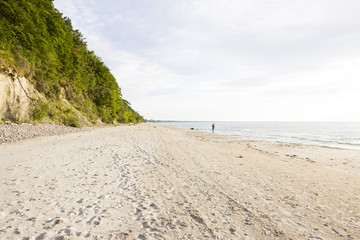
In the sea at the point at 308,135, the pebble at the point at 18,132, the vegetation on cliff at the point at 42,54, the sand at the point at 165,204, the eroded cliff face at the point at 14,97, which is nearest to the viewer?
the sand at the point at 165,204

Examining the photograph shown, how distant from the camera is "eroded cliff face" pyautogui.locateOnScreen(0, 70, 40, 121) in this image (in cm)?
1372

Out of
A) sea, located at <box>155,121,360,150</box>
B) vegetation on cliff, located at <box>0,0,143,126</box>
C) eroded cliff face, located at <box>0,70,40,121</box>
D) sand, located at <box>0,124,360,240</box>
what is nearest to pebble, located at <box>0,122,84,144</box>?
eroded cliff face, located at <box>0,70,40,121</box>

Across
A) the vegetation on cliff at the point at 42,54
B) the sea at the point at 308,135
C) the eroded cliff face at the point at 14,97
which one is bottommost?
the sea at the point at 308,135

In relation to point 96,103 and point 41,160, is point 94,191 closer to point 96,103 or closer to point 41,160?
point 41,160

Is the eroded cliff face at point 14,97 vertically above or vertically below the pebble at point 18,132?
above

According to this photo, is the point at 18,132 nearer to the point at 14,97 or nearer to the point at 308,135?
the point at 14,97

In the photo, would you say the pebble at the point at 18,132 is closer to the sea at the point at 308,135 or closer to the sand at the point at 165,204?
the sand at the point at 165,204

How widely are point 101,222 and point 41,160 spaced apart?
5531mm

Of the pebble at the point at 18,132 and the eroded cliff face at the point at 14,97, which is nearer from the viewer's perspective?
the pebble at the point at 18,132

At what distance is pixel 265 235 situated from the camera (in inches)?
114

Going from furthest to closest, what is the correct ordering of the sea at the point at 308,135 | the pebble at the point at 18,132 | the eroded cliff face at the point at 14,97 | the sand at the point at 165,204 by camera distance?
the sea at the point at 308,135
the eroded cliff face at the point at 14,97
the pebble at the point at 18,132
the sand at the point at 165,204

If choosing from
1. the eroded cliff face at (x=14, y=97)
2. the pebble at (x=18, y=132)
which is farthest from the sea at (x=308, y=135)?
the eroded cliff face at (x=14, y=97)

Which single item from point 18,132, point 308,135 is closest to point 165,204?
point 18,132

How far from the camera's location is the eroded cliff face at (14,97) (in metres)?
13.7
